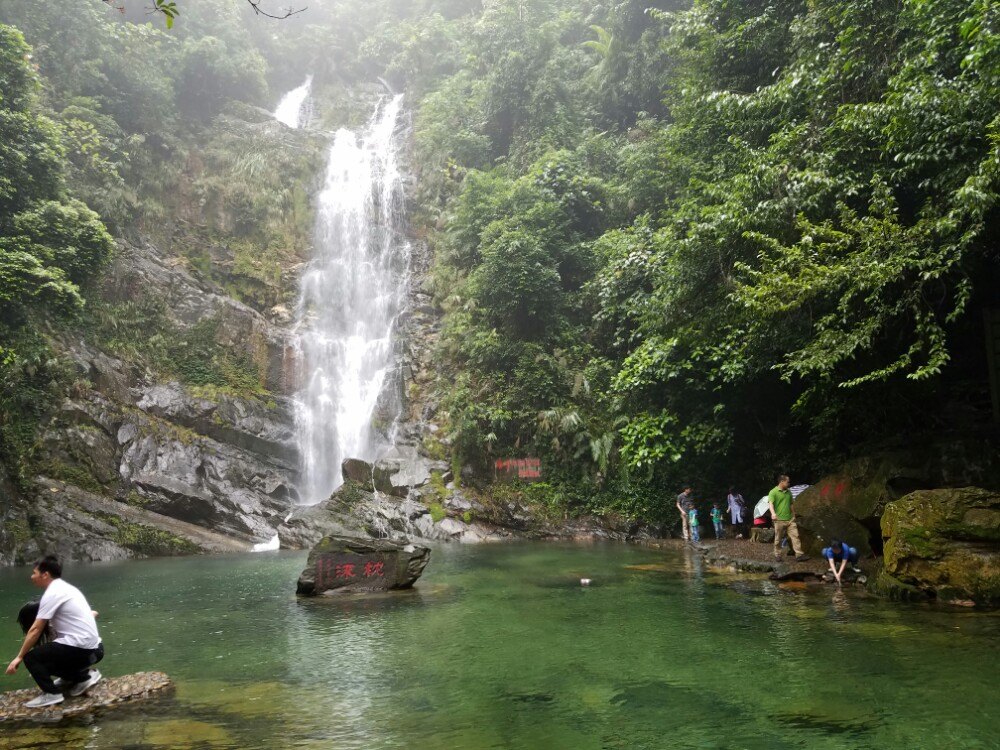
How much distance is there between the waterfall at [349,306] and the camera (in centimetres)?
2509

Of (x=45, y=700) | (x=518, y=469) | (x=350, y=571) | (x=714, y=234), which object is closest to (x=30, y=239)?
(x=350, y=571)

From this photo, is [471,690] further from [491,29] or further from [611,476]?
[491,29]

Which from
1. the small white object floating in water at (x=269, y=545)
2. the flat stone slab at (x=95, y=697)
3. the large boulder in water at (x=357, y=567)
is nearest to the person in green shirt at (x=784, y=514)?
the large boulder in water at (x=357, y=567)

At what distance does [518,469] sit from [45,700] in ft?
57.3

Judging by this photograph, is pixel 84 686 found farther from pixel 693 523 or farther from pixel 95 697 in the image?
pixel 693 523

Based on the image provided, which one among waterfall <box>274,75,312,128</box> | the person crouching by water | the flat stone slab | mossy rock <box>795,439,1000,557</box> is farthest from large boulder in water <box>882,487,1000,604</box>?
waterfall <box>274,75,312,128</box>

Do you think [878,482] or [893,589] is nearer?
[893,589]

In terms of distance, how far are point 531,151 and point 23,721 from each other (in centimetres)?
2678

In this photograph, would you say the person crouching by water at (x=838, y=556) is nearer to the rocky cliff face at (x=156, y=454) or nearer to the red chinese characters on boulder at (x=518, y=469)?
the red chinese characters on boulder at (x=518, y=469)

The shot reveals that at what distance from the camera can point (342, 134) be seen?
37.2m

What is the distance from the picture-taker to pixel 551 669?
256 inches

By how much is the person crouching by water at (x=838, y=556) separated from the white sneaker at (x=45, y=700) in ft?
32.5

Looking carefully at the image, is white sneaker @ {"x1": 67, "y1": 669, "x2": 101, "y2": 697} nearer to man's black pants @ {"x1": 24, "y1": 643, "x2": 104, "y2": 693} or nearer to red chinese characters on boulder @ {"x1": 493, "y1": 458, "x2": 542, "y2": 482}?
man's black pants @ {"x1": 24, "y1": 643, "x2": 104, "y2": 693}

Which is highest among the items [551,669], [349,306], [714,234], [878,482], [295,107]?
[295,107]
